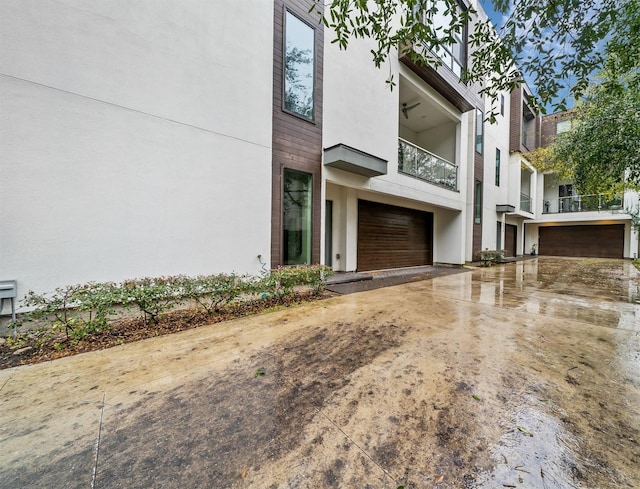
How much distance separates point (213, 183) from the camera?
4723mm

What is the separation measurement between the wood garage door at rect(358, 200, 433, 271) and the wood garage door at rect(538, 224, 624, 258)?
16.4 meters

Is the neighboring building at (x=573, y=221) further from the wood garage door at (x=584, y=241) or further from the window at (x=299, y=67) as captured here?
the window at (x=299, y=67)

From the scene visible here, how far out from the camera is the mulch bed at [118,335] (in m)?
2.88

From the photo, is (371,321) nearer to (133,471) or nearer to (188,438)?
(188,438)

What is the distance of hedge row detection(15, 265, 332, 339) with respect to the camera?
10.4ft

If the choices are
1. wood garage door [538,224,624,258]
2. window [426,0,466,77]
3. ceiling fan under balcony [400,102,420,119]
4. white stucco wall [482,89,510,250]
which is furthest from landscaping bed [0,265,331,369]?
wood garage door [538,224,624,258]

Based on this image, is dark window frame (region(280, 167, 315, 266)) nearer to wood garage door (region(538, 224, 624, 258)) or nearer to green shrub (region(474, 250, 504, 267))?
green shrub (region(474, 250, 504, 267))

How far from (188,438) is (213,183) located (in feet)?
13.4

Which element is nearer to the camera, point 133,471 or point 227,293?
point 133,471

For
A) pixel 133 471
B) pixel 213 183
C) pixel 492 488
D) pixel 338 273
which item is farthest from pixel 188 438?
pixel 338 273

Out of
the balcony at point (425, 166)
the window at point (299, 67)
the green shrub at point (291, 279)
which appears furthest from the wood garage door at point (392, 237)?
the window at point (299, 67)

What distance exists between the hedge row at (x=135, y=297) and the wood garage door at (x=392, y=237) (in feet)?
14.6

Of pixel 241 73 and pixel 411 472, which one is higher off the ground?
pixel 241 73

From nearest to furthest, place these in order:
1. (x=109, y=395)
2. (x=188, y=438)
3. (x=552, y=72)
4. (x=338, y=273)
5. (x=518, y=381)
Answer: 1. (x=188, y=438)
2. (x=109, y=395)
3. (x=518, y=381)
4. (x=552, y=72)
5. (x=338, y=273)
